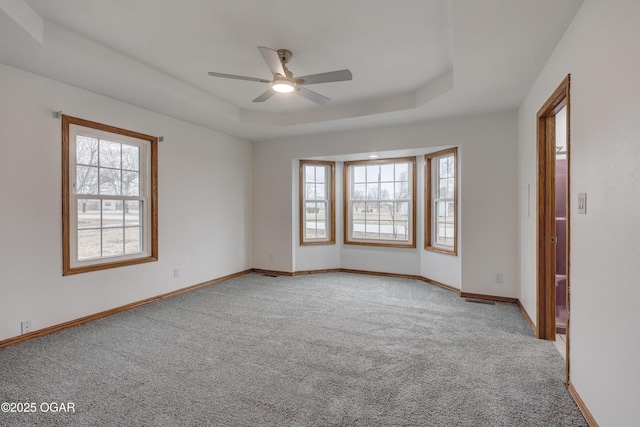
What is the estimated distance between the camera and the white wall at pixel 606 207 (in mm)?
1417

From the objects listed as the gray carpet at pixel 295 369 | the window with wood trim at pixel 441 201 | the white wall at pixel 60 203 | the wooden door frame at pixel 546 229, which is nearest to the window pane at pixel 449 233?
the window with wood trim at pixel 441 201

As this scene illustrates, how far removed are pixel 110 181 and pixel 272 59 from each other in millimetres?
2518

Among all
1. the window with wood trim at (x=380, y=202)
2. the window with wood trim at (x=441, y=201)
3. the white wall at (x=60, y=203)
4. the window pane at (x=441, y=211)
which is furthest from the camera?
the window with wood trim at (x=380, y=202)

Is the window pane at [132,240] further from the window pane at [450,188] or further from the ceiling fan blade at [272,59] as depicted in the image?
the window pane at [450,188]

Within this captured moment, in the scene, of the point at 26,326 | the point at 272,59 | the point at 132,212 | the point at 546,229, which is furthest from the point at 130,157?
the point at 546,229

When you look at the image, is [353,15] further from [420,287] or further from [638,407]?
[420,287]

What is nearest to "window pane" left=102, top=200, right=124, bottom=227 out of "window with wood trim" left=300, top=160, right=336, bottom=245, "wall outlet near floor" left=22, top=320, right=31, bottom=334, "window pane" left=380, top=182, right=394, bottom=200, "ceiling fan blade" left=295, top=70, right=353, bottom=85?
"wall outlet near floor" left=22, top=320, right=31, bottom=334

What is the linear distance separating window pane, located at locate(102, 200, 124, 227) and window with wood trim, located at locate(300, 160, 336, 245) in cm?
284

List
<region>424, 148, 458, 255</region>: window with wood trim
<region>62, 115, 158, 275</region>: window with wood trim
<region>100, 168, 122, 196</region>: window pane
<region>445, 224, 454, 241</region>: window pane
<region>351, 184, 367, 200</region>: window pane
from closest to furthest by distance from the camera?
<region>62, 115, 158, 275</region>: window with wood trim, <region>100, 168, 122, 196</region>: window pane, <region>424, 148, 458, 255</region>: window with wood trim, <region>445, 224, 454, 241</region>: window pane, <region>351, 184, 367, 200</region>: window pane

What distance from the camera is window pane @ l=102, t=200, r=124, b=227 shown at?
3717mm

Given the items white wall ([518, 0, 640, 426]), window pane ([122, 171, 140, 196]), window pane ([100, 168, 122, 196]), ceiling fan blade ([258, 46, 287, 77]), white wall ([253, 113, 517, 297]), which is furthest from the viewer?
white wall ([253, 113, 517, 297])

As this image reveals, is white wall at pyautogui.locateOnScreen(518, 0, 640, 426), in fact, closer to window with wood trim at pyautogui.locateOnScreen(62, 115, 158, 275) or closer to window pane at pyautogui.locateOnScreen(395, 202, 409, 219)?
window pane at pyautogui.locateOnScreen(395, 202, 409, 219)

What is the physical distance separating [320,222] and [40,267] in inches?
157

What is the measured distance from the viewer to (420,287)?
4.88 m
